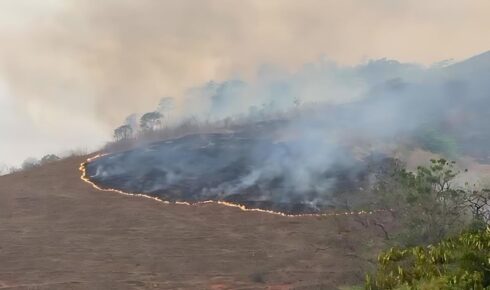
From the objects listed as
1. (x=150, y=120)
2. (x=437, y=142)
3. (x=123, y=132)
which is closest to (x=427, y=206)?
(x=437, y=142)

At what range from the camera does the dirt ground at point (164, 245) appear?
21.2 meters

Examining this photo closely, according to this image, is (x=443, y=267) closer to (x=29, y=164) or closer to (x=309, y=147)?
(x=309, y=147)

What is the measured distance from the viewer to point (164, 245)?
2658cm

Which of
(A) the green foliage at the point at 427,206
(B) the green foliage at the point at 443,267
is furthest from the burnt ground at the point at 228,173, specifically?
(B) the green foliage at the point at 443,267

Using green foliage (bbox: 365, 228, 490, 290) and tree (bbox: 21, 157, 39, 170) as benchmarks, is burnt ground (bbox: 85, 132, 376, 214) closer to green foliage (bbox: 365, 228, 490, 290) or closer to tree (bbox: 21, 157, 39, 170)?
tree (bbox: 21, 157, 39, 170)

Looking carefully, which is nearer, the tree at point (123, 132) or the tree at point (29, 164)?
the tree at point (29, 164)

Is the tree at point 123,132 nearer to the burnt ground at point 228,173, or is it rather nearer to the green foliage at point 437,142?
the burnt ground at point 228,173

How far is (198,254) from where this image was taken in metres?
25.2

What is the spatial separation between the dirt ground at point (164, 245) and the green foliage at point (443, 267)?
370 inches

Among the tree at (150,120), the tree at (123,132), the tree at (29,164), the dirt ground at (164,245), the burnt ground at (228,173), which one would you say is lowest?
the dirt ground at (164,245)

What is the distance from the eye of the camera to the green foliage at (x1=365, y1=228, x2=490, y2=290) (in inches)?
251

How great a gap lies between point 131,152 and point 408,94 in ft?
112

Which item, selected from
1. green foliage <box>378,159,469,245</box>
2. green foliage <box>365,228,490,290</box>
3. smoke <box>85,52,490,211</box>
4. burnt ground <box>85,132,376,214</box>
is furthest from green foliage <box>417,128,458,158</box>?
green foliage <box>365,228,490,290</box>

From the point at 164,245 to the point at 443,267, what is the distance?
20.4 metres
